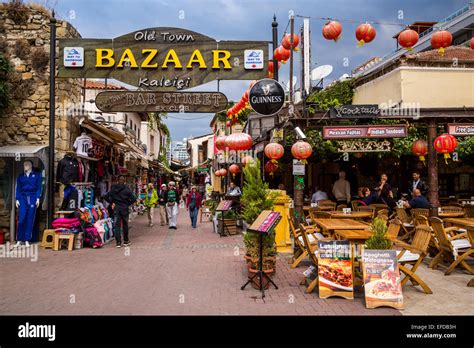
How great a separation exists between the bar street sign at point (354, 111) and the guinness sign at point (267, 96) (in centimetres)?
202

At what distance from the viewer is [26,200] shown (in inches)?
412

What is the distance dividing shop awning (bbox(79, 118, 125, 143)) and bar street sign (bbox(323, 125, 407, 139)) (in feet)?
22.3

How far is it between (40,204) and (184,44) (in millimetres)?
5793

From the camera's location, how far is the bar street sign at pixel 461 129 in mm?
10891

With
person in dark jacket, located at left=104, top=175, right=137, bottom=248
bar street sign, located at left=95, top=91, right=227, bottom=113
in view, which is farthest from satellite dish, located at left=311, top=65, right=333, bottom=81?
person in dark jacket, located at left=104, top=175, right=137, bottom=248

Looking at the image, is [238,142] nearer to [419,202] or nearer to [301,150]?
[301,150]

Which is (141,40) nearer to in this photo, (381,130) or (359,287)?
(381,130)

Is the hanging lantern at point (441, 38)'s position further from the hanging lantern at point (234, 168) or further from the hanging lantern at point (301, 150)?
the hanging lantern at point (234, 168)

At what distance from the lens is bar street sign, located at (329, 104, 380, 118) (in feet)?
36.2

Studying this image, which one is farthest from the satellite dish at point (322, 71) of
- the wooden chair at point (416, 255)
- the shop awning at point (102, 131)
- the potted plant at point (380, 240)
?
the potted plant at point (380, 240)

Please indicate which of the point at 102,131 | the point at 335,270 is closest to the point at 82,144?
the point at 102,131

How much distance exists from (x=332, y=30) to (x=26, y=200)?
883cm

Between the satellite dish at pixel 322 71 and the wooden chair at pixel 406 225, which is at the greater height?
the satellite dish at pixel 322 71
